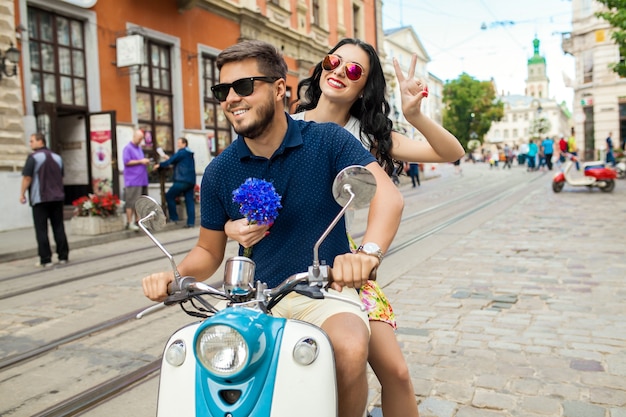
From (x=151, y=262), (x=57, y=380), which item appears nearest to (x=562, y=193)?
(x=151, y=262)

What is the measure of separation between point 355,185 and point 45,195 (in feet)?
24.3

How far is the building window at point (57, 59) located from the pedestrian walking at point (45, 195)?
5381mm

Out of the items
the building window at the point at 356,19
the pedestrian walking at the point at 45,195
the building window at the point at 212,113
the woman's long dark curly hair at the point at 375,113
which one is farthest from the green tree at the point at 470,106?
the woman's long dark curly hair at the point at 375,113

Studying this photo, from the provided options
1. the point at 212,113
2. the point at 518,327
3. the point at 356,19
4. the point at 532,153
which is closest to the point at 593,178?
the point at 212,113

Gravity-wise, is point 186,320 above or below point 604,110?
below

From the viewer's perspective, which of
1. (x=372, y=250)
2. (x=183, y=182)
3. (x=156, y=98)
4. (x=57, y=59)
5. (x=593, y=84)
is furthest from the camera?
(x=593, y=84)

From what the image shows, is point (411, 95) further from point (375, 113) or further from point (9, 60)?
point (9, 60)

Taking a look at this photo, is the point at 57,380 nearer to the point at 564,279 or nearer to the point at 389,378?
the point at 389,378

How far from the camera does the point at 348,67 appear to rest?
288 centimetres

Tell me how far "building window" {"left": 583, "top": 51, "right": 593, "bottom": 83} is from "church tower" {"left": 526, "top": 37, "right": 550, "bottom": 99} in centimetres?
10316

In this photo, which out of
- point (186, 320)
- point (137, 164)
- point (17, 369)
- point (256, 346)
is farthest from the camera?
point (137, 164)

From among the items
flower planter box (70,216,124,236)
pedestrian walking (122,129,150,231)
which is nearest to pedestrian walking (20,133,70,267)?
flower planter box (70,216,124,236)

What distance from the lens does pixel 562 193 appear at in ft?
54.2

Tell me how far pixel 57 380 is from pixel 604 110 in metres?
45.1
